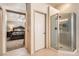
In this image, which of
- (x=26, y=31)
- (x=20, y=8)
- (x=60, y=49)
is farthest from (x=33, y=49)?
(x=20, y=8)

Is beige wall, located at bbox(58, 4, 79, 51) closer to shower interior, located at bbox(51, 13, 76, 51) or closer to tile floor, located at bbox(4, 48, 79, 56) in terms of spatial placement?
shower interior, located at bbox(51, 13, 76, 51)

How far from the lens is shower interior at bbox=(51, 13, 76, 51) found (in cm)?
178

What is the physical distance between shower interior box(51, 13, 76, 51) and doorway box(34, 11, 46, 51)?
16 cm

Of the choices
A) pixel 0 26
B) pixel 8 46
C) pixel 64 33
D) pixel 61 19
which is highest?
pixel 61 19

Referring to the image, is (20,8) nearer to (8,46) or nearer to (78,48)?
(8,46)

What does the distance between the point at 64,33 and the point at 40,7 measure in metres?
0.61

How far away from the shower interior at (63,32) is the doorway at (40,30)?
16 cm

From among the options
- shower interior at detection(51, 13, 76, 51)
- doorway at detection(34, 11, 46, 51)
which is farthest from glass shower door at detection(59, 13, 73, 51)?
doorway at detection(34, 11, 46, 51)

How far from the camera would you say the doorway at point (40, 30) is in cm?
178

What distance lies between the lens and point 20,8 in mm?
1722

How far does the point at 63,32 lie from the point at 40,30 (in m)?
0.40

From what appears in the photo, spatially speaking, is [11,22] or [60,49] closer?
[11,22]

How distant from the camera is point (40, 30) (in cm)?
182

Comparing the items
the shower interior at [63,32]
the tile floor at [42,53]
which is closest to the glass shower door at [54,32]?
the shower interior at [63,32]
